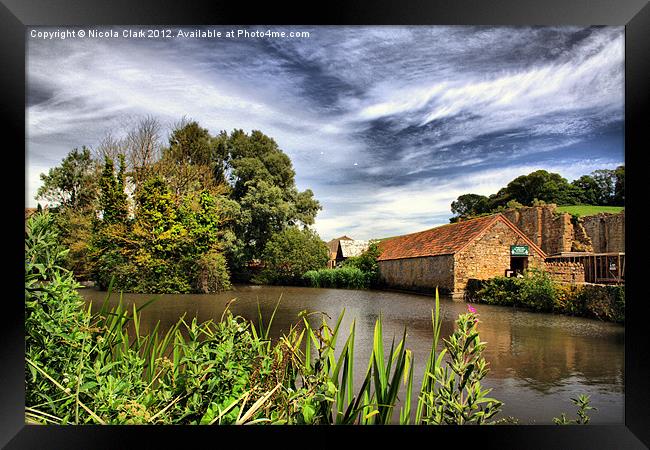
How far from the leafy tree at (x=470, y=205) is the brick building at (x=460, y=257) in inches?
79.5

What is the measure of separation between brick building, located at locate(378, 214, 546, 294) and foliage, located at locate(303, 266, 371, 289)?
0.38 metres

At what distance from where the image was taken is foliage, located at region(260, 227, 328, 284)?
5.43 m

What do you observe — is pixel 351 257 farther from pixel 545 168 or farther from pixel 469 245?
pixel 545 168

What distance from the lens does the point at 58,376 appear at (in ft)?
6.92

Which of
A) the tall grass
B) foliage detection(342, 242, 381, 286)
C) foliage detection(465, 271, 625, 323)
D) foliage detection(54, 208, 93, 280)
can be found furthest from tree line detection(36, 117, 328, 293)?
foliage detection(465, 271, 625, 323)

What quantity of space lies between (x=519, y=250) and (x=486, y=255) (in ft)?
1.97

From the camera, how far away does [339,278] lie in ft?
21.6

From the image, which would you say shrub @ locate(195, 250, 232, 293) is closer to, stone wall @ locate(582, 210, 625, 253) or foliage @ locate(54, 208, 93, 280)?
foliage @ locate(54, 208, 93, 280)

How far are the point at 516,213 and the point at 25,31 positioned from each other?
6572mm

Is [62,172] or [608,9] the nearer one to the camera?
[608,9]

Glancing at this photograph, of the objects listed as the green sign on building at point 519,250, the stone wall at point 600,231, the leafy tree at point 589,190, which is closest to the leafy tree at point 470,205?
the leafy tree at point 589,190

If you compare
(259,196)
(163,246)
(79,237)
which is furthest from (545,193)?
(79,237)

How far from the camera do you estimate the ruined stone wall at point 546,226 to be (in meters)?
6.30
